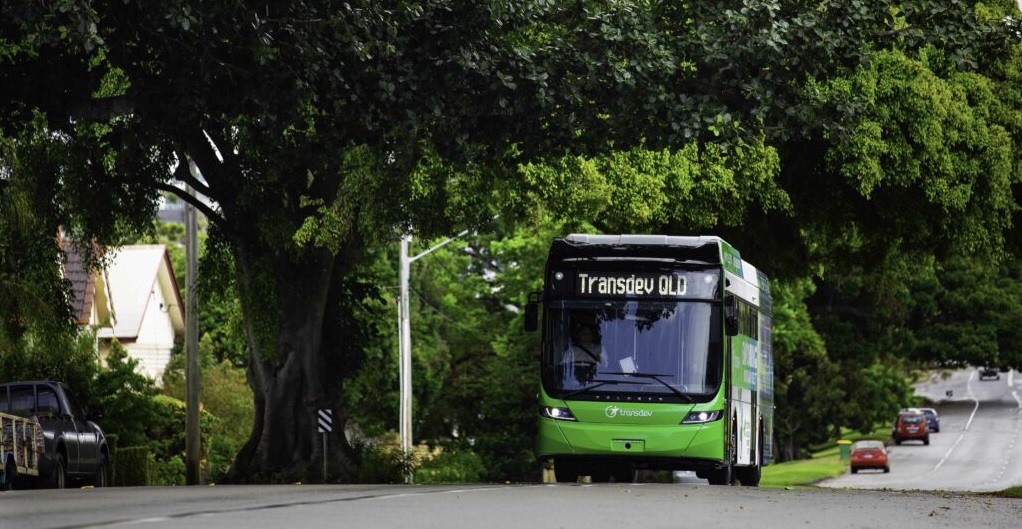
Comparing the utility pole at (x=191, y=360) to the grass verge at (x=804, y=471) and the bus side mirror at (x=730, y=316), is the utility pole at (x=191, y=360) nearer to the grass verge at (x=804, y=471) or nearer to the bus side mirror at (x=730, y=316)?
the bus side mirror at (x=730, y=316)

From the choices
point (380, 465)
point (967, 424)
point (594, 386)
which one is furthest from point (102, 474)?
point (967, 424)

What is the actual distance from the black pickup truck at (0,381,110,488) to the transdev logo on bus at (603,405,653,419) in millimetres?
8385

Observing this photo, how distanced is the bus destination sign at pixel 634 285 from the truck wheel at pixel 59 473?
331 inches

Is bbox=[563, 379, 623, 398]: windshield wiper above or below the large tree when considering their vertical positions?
below

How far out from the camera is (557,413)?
23203 mm

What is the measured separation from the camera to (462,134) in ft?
Answer: 75.1

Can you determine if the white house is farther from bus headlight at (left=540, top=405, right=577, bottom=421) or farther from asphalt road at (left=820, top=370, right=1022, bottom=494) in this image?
bus headlight at (left=540, top=405, right=577, bottom=421)

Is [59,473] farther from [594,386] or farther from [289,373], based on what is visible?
[594,386]

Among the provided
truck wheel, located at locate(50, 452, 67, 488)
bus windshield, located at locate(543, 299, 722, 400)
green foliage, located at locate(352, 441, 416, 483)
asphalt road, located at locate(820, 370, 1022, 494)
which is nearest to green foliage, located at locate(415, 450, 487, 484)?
asphalt road, located at locate(820, 370, 1022, 494)

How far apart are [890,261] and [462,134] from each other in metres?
15.2

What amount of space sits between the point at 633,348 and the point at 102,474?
1026cm

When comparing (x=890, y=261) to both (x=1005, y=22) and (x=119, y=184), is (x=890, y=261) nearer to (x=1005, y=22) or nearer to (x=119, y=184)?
(x=1005, y=22)

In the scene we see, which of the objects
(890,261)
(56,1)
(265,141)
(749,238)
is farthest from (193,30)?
(890,261)

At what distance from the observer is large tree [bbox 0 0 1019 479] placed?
70.2 ft
